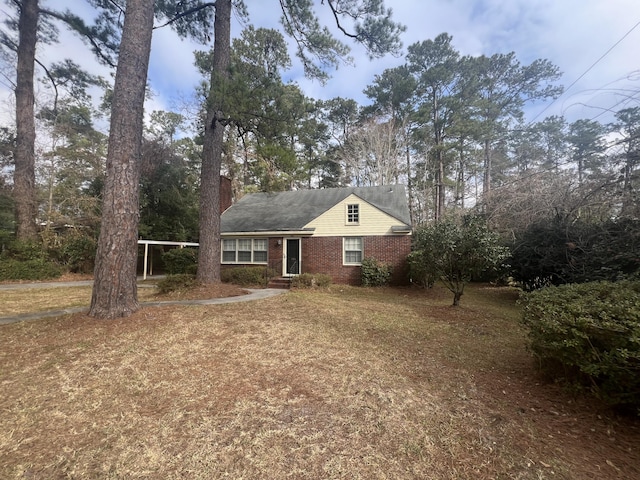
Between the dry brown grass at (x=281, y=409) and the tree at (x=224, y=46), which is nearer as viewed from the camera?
the dry brown grass at (x=281, y=409)

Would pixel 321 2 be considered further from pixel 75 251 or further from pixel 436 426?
pixel 75 251

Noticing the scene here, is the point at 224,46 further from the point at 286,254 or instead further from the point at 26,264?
the point at 26,264

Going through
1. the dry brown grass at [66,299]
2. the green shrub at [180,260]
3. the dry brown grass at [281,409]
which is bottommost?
the dry brown grass at [281,409]

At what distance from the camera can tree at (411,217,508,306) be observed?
7.23 m

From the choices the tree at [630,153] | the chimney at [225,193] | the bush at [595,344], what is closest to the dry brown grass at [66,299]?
the bush at [595,344]

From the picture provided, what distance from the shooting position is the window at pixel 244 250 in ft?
46.9

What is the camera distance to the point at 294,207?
15938 millimetres

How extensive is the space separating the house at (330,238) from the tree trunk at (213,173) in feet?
14.5

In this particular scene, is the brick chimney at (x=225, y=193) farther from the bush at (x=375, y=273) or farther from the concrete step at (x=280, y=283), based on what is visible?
the bush at (x=375, y=273)

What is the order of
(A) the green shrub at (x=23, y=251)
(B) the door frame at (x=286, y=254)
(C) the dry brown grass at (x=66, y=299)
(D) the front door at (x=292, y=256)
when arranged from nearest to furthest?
(C) the dry brown grass at (x=66, y=299) < (A) the green shrub at (x=23, y=251) < (B) the door frame at (x=286, y=254) < (D) the front door at (x=292, y=256)

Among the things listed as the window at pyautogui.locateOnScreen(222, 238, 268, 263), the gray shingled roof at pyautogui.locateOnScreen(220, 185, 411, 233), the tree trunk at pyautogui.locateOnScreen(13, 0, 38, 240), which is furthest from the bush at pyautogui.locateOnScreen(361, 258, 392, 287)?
the tree trunk at pyautogui.locateOnScreen(13, 0, 38, 240)

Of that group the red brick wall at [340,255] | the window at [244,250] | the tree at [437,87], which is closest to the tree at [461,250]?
the red brick wall at [340,255]

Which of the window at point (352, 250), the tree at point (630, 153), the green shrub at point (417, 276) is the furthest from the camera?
the window at point (352, 250)

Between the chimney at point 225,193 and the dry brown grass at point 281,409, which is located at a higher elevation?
the chimney at point 225,193
